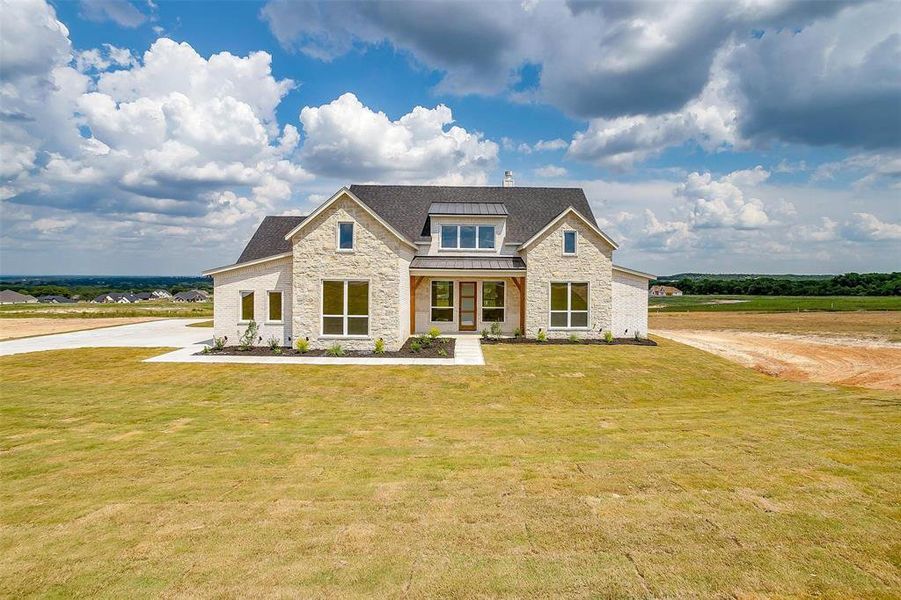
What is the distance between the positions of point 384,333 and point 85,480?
12.5 m

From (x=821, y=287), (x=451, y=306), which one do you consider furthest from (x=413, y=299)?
(x=821, y=287)

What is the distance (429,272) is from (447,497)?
15.5m

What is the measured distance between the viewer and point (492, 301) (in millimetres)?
22812

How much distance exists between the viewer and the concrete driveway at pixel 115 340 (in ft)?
64.5

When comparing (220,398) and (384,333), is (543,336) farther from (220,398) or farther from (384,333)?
(220,398)

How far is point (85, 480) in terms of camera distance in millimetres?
6441

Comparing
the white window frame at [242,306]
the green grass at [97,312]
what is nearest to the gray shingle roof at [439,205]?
the white window frame at [242,306]

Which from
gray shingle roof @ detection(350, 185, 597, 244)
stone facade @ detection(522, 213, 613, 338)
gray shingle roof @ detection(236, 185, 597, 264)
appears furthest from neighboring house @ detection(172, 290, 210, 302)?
stone facade @ detection(522, 213, 613, 338)

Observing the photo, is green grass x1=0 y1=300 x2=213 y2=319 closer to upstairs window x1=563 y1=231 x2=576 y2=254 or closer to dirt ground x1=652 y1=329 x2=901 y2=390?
upstairs window x1=563 y1=231 x2=576 y2=254

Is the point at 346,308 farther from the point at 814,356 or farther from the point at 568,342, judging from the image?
the point at 814,356

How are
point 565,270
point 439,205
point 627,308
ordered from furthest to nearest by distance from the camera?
point 439,205 → point 627,308 → point 565,270

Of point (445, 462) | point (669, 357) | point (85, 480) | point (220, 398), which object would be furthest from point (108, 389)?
point (669, 357)

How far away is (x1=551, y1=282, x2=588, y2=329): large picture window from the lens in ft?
70.1

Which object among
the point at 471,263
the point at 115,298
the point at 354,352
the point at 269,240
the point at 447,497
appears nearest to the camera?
the point at 447,497
